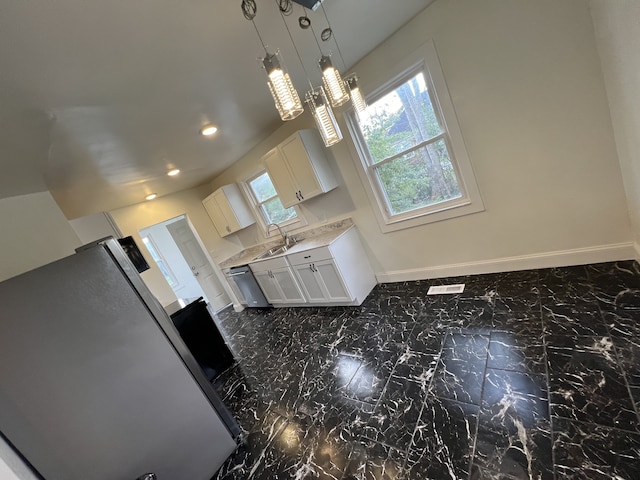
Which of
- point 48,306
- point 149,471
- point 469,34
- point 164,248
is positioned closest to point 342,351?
point 149,471

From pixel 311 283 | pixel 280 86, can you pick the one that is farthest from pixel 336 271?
pixel 280 86

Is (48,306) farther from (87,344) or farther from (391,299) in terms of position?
(391,299)

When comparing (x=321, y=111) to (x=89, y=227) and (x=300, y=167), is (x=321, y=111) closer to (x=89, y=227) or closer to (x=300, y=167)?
(x=300, y=167)

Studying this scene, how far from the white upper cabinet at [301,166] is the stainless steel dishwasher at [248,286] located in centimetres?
152

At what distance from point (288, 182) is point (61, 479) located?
3066 millimetres

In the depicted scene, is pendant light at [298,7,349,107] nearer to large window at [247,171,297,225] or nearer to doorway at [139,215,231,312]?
large window at [247,171,297,225]

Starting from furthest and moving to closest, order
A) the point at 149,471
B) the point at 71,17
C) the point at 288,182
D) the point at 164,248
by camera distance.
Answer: the point at 164,248 < the point at 288,182 < the point at 149,471 < the point at 71,17

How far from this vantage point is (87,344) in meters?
1.25

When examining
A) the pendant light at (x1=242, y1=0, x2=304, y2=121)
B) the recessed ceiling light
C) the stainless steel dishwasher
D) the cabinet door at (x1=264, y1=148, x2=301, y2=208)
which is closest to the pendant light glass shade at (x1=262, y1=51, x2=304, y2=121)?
the pendant light at (x1=242, y1=0, x2=304, y2=121)

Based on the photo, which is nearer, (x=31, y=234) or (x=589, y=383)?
(x=589, y=383)

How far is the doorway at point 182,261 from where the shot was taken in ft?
18.3

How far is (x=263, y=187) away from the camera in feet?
14.8

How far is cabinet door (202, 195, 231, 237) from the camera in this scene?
4828 millimetres

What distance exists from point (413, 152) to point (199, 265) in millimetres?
4932
